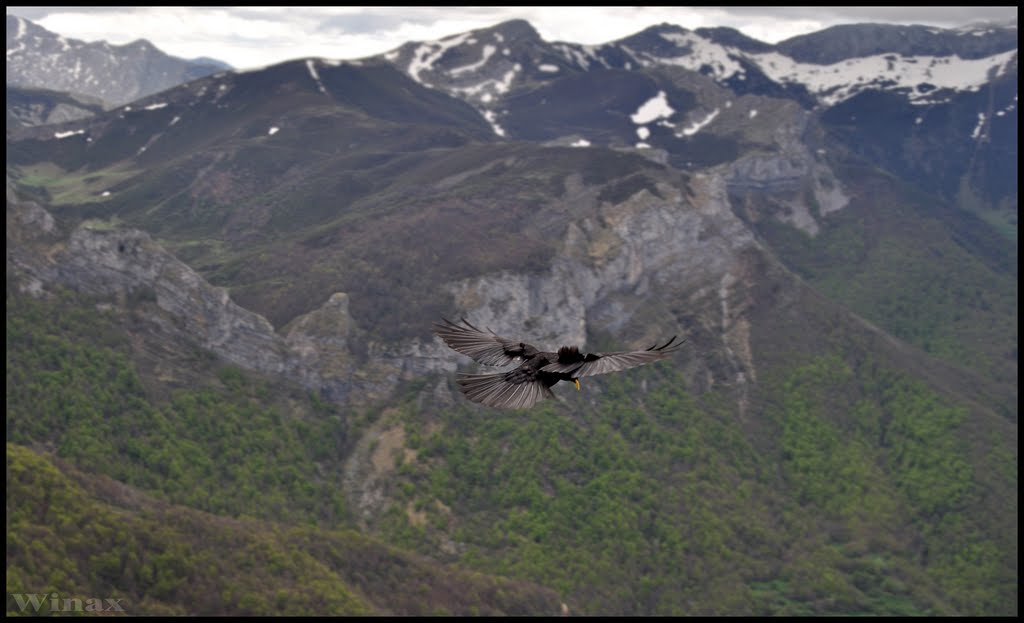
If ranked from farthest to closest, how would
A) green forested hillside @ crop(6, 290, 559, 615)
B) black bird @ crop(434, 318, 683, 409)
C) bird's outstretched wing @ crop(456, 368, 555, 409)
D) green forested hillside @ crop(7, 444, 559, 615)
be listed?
green forested hillside @ crop(6, 290, 559, 615)
green forested hillside @ crop(7, 444, 559, 615)
black bird @ crop(434, 318, 683, 409)
bird's outstretched wing @ crop(456, 368, 555, 409)

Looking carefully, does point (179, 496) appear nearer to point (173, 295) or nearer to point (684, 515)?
point (173, 295)

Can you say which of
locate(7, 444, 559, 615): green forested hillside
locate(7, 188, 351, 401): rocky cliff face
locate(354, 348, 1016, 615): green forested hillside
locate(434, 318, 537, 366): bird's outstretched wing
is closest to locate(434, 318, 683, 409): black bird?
locate(434, 318, 537, 366): bird's outstretched wing

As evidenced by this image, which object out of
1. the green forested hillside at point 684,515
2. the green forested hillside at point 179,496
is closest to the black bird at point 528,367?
the green forested hillside at point 179,496

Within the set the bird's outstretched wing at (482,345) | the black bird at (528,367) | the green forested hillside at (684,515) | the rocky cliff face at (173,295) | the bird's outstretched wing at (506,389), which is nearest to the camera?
the bird's outstretched wing at (506,389)

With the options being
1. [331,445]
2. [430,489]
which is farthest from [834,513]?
[331,445]

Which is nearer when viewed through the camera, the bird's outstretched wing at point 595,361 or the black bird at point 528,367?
the black bird at point 528,367

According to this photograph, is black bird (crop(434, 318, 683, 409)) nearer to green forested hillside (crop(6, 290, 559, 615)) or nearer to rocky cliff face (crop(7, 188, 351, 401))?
green forested hillside (crop(6, 290, 559, 615))

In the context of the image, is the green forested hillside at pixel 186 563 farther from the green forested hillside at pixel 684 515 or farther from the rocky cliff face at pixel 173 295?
the rocky cliff face at pixel 173 295

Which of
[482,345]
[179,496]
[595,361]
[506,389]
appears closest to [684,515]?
[179,496]

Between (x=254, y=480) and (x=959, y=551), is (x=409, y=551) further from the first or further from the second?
(x=959, y=551)
